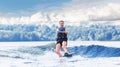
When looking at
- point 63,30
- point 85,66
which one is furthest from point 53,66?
point 63,30

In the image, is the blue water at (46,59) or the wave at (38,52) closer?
the blue water at (46,59)

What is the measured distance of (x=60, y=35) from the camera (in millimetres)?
33688

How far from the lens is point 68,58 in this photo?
110 ft

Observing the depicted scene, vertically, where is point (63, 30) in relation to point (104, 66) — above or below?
above

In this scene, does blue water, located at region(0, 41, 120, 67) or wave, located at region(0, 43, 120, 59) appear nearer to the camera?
blue water, located at region(0, 41, 120, 67)

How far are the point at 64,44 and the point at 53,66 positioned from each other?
738cm

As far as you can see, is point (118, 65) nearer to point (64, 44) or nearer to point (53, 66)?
point (53, 66)

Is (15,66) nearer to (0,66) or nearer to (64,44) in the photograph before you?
(0,66)

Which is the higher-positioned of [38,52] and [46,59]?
[46,59]

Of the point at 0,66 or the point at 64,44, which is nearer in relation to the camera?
the point at 0,66

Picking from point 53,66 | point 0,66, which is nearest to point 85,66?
point 53,66

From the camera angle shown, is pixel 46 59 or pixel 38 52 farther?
pixel 38 52

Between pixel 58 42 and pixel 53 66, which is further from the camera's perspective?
pixel 58 42

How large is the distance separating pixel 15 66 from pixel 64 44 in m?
7.43
